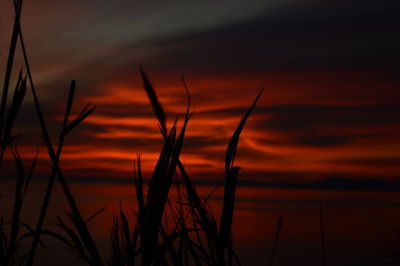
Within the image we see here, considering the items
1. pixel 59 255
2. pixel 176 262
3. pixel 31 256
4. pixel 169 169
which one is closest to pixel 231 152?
pixel 169 169

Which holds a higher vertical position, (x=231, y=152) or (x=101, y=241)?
(x=231, y=152)

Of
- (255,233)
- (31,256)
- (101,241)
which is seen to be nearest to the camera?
(31,256)

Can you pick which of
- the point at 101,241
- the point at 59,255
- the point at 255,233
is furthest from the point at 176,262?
the point at 255,233

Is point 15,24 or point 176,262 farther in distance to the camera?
point 15,24

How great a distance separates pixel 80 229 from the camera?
121 cm

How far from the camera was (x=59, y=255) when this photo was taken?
7836 mm

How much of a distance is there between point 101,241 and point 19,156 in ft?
22.9

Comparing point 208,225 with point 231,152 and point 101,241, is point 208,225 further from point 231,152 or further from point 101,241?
point 101,241

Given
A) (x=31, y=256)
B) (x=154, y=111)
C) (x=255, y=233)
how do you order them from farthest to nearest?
(x=255, y=233)
(x=31, y=256)
(x=154, y=111)

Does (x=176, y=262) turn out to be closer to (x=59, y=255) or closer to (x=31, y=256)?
(x=31, y=256)

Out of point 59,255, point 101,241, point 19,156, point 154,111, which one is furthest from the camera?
point 101,241

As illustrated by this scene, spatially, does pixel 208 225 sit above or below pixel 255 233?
above

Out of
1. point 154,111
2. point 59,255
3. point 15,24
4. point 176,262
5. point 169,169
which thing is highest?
point 15,24

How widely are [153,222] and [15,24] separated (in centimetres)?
52
